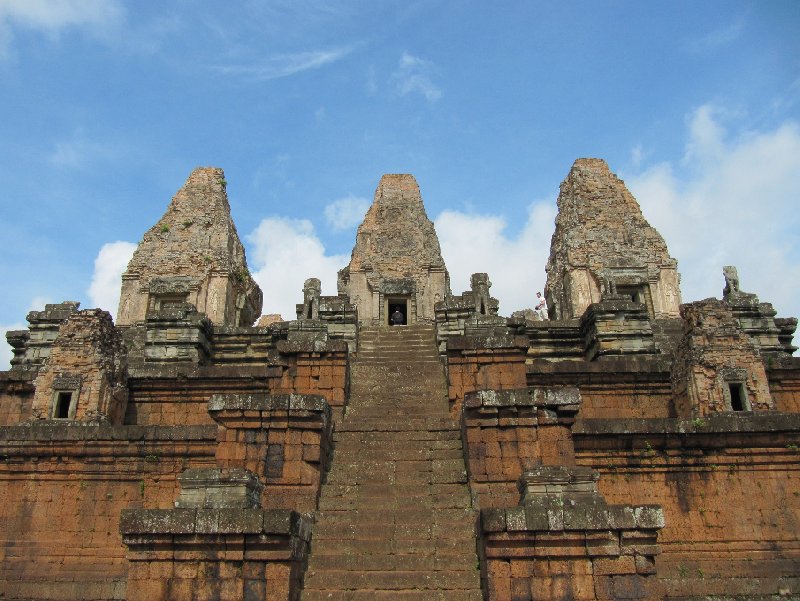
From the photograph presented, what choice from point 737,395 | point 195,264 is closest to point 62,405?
point 737,395

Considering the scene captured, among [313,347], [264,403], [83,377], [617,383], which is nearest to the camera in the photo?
[264,403]

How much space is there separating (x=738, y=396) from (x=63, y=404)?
10225mm

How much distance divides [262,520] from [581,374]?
687 centimetres

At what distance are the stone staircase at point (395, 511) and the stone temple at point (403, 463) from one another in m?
0.02

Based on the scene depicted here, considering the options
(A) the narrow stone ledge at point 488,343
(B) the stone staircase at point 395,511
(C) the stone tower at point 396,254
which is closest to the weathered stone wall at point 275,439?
(B) the stone staircase at point 395,511

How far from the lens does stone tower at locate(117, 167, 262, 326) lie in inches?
826

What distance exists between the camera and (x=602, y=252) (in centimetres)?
2198

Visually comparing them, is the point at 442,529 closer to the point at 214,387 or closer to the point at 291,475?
the point at 291,475

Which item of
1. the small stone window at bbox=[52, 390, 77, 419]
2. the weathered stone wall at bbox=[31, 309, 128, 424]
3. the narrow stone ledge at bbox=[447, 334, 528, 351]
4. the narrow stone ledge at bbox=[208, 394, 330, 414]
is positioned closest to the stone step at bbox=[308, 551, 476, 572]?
the narrow stone ledge at bbox=[208, 394, 330, 414]

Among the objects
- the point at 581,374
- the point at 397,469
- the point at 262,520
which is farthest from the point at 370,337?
the point at 262,520

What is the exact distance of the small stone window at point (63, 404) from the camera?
10422 mm

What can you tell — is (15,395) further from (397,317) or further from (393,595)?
(397,317)

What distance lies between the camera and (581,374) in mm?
11000

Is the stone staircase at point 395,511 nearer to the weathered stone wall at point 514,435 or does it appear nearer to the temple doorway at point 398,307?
the weathered stone wall at point 514,435
